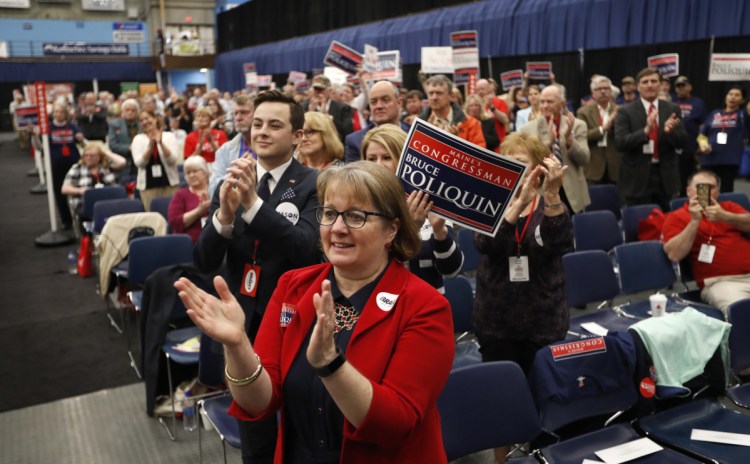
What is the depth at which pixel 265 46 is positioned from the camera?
25703 millimetres

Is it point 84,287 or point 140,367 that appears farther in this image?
point 84,287

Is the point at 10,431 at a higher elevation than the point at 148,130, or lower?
lower

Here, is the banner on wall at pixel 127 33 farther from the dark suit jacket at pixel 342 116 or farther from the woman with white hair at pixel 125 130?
the dark suit jacket at pixel 342 116

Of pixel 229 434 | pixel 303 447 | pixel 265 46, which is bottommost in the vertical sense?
pixel 229 434

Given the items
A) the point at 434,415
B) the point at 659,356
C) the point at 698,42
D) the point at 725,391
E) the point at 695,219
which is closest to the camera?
the point at 434,415

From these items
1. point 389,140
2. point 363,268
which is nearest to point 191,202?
point 389,140

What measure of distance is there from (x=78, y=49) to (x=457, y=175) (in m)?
29.8

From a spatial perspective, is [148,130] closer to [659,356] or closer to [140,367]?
[140,367]

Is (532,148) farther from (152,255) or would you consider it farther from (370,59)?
(370,59)

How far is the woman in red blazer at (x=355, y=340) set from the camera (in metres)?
1.46

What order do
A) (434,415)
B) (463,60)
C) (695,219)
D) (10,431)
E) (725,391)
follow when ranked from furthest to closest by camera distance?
(463,60) < (695,219) < (10,431) < (725,391) < (434,415)

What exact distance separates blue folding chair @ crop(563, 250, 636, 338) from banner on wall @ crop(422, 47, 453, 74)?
5.17 m

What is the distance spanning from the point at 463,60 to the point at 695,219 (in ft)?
16.3

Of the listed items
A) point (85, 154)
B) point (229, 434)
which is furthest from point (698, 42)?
point (229, 434)
